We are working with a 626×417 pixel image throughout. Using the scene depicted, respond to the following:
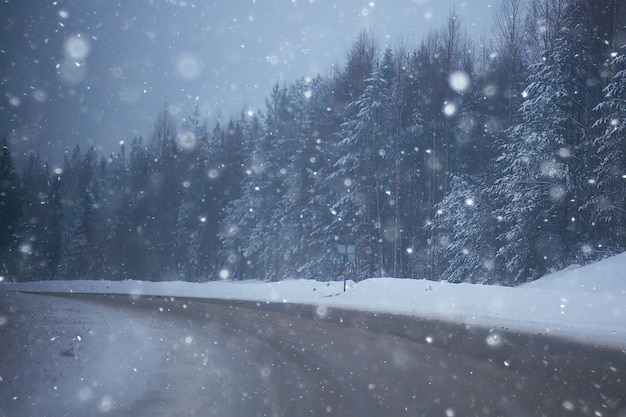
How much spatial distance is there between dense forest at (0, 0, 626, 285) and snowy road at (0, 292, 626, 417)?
1595 cm

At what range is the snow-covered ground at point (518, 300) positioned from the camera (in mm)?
14305

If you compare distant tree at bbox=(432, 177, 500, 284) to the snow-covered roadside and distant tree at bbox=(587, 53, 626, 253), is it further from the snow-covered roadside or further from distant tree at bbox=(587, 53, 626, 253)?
the snow-covered roadside

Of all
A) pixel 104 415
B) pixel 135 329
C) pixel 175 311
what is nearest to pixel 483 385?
pixel 104 415

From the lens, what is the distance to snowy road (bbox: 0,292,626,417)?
6113mm

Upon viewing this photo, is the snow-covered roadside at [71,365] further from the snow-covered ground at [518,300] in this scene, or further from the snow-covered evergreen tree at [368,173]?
the snow-covered evergreen tree at [368,173]

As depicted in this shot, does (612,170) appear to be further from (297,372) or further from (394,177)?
(297,372)

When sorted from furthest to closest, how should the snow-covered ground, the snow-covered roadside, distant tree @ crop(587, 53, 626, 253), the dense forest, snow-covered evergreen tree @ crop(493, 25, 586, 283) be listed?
the dense forest < snow-covered evergreen tree @ crop(493, 25, 586, 283) < distant tree @ crop(587, 53, 626, 253) < the snow-covered ground < the snow-covered roadside

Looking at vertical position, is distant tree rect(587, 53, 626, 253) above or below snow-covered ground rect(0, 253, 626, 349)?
above

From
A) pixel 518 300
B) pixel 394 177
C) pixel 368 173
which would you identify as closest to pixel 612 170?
pixel 518 300

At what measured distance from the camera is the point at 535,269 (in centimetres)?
2783

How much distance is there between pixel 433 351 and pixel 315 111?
1486 inches

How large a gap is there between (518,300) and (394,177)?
21.4m

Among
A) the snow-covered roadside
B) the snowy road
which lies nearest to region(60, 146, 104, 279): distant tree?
the snow-covered roadside

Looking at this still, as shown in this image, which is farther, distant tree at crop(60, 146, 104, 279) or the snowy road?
distant tree at crop(60, 146, 104, 279)
